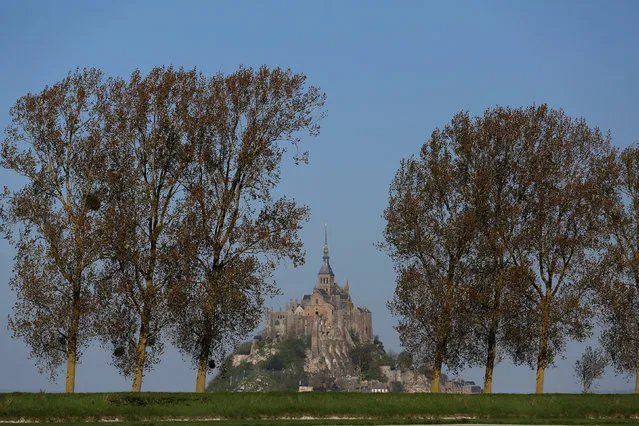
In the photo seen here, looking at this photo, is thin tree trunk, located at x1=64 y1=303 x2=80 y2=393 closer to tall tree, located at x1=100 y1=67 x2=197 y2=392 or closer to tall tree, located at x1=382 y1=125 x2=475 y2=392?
tall tree, located at x1=100 y1=67 x2=197 y2=392

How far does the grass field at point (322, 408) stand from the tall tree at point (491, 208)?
918 centimetres

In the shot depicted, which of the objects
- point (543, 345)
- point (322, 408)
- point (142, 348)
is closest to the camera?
point (322, 408)

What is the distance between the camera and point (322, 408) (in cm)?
4419

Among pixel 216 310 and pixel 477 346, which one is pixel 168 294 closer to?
pixel 216 310

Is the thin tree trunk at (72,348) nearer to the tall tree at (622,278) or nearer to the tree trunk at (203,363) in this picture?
the tree trunk at (203,363)

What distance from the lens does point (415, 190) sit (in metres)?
61.5

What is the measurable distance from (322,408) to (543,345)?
781 inches

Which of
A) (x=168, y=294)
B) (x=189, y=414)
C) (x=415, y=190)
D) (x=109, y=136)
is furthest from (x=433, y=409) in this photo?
(x=109, y=136)

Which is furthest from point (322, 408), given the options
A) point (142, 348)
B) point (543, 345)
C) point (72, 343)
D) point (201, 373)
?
point (543, 345)

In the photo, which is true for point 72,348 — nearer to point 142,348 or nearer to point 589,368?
point 142,348

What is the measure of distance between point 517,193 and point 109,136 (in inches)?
1033

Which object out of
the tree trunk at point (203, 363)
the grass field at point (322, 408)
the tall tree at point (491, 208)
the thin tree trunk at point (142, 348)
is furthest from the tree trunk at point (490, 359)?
the thin tree trunk at point (142, 348)

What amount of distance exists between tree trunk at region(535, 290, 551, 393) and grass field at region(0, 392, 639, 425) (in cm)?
822

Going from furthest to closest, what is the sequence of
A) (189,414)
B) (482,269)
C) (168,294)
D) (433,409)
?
1. (482,269)
2. (168,294)
3. (433,409)
4. (189,414)
